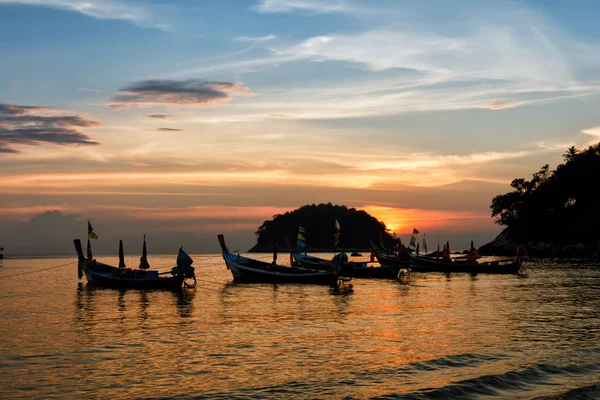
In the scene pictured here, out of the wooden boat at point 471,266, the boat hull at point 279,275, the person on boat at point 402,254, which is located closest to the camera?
the boat hull at point 279,275

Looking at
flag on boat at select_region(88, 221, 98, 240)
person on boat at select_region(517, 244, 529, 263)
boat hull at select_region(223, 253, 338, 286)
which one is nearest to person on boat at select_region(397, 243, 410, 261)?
boat hull at select_region(223, 253, 338, 286)

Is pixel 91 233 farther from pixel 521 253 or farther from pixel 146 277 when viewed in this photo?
pixel 521 253

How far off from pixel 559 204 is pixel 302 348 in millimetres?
154565

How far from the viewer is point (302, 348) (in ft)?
86.1

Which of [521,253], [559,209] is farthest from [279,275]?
[559,209]

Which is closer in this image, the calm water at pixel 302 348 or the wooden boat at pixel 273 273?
the calm water at pixel 302 348

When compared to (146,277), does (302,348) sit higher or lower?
lower

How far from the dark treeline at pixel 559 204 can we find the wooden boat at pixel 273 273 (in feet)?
374

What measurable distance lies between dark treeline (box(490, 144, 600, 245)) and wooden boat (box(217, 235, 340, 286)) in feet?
374

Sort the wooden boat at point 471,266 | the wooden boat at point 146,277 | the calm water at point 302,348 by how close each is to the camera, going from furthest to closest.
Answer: the wooden boat at point 471,266 < the wooden boat at point 146,277 < the calm water at point 302,348

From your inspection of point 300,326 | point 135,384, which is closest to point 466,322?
point 300,326

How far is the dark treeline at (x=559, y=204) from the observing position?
154000 mm

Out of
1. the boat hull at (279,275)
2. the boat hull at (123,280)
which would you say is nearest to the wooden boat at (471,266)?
the boat hull at (279,275)

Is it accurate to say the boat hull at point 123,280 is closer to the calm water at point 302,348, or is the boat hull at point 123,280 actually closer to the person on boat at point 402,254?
the calm water at point 302,348
